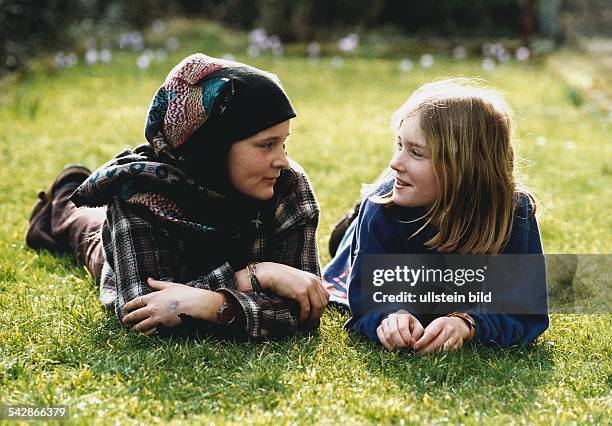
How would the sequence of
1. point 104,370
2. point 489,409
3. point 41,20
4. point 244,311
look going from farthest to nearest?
point 41,20 < point 244,311 < point 104,370 < point 489,409

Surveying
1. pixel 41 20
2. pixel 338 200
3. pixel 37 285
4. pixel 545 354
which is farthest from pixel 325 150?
pixel 41 20

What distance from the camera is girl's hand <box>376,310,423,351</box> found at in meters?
3.01

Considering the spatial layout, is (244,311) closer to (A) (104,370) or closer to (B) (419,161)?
(A) (104,370)

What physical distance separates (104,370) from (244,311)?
0.51 m

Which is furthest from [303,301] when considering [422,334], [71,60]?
[71,60]

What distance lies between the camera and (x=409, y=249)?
10.7 ft

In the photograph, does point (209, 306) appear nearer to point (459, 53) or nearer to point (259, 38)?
point (259, 38)

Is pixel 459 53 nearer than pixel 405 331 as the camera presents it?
No

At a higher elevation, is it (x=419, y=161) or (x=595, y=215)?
(x=419, y=161)

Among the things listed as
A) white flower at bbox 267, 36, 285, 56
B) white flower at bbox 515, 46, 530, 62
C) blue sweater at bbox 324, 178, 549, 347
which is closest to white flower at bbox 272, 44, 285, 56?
white flower at bbox 267, 36, 285, 56

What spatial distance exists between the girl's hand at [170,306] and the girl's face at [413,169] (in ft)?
2.55

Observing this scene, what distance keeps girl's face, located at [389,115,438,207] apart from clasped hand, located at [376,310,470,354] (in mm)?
442

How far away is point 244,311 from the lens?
302 centimetres

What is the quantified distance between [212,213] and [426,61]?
342 inches
